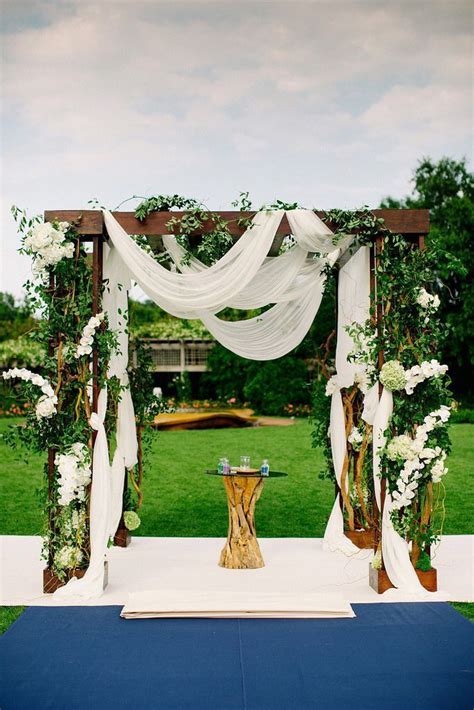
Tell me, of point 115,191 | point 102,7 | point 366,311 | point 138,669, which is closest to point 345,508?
point 366,311

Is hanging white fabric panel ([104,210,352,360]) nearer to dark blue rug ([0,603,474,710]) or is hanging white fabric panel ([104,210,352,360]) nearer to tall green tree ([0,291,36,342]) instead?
dark blue rug ([0,603,474,710])

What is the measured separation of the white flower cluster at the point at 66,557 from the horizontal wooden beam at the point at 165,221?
7.11 feet

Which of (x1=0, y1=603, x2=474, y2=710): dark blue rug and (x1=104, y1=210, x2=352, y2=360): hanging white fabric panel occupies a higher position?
(x1=104, y1=210, x2=352, y2=360): hanging white fabric panel

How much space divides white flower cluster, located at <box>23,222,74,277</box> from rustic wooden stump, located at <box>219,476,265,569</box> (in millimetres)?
2163

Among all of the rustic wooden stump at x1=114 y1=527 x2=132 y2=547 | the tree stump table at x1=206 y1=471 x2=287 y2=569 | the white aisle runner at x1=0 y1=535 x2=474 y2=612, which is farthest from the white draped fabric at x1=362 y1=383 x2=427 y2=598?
→ the rustic wooden stump at x1=114 y1=527 x2=132 y2=547

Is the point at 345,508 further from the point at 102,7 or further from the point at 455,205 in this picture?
the point at 455,205

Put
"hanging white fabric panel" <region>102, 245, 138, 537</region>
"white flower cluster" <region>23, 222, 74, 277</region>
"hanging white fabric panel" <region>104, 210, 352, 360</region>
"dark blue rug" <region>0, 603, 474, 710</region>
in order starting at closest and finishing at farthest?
1. "dark blue rug" <region>0, 603, 474, 710</region>
2. "white flower cluster" <region>23, 222, 74, 277</region>
3. "hanging white fabric panel" <region>104, 210, 352, 360</region>
4. "hanging white fabric panel" <region>102, 245, 138, 537</region>

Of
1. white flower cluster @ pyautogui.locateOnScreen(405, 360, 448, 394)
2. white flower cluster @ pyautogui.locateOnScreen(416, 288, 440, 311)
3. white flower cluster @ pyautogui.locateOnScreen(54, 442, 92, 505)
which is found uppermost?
white flower cluster @ pyautogui.locateOnScreen(416, 288, 440, 311)

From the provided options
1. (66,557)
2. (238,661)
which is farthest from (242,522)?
(238,661)

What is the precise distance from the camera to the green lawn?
7.94 m

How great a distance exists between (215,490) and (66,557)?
4.99 m

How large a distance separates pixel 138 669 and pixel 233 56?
38.3 feet

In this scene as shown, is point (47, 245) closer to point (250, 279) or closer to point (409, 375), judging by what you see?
point (250, 279)

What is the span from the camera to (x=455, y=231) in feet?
71.3
